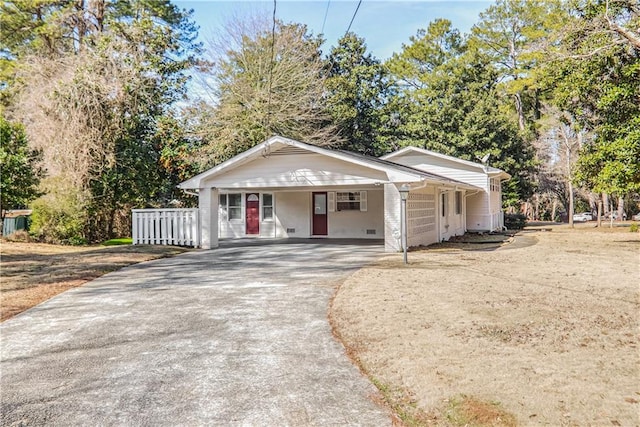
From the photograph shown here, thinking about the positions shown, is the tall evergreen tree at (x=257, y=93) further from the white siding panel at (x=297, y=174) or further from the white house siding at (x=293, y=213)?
the white siding panel at (x=297, y=174)

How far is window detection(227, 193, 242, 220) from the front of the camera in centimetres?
1964

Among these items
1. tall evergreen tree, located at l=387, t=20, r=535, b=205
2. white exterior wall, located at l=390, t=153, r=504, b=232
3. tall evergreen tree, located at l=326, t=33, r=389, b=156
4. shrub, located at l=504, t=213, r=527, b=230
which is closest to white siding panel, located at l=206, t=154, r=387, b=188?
white exterior wall, located at l=390, t=153, r=504, b=232

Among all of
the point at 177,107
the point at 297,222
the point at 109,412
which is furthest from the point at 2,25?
the point at 109,412

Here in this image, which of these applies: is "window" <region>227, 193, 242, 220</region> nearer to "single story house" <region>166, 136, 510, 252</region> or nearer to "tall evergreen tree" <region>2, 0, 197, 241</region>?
"single story house" <region>166, 136, 510, 252</region>

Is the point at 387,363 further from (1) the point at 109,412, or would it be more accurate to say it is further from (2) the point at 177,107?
(2) the point at 177,107

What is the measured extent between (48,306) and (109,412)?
418cm

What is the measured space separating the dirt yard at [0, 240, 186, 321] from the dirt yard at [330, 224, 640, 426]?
4935mm

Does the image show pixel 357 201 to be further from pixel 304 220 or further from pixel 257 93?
pixel 257 93

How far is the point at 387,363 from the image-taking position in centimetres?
430

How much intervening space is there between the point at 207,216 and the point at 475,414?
12.6 meters

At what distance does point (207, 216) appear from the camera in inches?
584

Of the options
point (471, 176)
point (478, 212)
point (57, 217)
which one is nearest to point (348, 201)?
point (471, 176)

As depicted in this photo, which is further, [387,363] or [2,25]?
[2,25]

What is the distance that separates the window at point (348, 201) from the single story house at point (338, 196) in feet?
0.13
